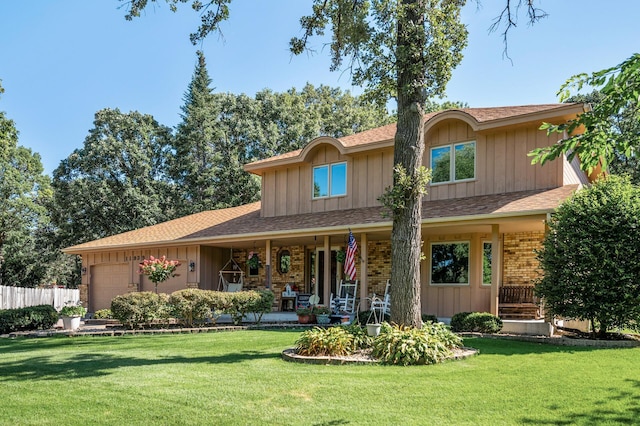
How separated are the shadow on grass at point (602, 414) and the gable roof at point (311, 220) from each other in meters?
4.64

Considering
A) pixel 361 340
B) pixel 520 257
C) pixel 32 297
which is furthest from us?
pixel 32 297

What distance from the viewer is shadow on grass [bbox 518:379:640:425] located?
16.3 feet

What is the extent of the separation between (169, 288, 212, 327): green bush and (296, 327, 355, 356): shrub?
562 centimetres

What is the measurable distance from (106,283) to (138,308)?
9.52 m

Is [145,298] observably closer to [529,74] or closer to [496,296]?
[496,296]

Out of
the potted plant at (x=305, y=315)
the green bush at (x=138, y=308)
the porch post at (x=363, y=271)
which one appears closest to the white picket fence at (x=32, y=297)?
the green bush at (x=138, y=308)

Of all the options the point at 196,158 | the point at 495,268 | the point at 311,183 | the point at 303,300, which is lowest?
the point at 303,300

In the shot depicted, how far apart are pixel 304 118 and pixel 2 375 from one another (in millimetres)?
28105

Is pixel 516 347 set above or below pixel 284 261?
below

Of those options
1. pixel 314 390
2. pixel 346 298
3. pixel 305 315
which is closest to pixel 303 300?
pixel 346 298

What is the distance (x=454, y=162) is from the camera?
1513cm

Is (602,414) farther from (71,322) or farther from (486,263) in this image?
(71,322)

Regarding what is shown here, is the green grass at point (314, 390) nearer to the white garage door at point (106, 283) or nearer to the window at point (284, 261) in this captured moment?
the window at point (284, 261)

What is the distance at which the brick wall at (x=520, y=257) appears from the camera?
1462 centimetres
